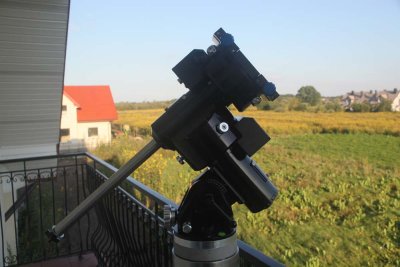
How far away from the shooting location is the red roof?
2709 centimetres

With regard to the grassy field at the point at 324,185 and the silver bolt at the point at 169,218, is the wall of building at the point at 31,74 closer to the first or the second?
the silver bolt at the point at 169,218

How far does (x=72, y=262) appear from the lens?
2732mm

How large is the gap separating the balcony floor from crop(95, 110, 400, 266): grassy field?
416 inches

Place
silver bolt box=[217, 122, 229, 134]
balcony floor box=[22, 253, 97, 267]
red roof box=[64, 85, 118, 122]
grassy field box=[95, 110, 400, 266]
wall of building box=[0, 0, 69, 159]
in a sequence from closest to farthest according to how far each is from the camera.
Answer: silver bolt box=[217, 122, 229, 134]
wall of building box=[0, 0, 69, 159]
balcony floor box=[22, 253, 97, 267]
grassy field box=[95, 110, 400, 266]
red roof box=[64, 85, 118, 122]

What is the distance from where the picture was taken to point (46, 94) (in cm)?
359

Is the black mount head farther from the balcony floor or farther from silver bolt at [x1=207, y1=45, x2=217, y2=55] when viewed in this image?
the balcony floor

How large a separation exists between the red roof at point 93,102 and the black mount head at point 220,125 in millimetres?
27405

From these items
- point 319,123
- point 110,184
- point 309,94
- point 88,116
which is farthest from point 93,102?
point 110,184

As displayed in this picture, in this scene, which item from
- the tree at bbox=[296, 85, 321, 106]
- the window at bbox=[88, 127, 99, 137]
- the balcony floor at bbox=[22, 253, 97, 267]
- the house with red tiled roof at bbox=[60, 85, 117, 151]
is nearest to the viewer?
the balcony floor at bbox=[22, 253, 97, 267]

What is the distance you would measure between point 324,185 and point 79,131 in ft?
63.9

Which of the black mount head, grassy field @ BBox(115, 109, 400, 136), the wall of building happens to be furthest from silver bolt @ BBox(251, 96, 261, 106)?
grassy field @ BBox(115, 109, 400, 136)

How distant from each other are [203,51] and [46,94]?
3362 millimetres

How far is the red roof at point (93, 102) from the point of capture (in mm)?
27094

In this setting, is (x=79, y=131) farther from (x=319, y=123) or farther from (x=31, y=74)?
(x=31, y=74)
